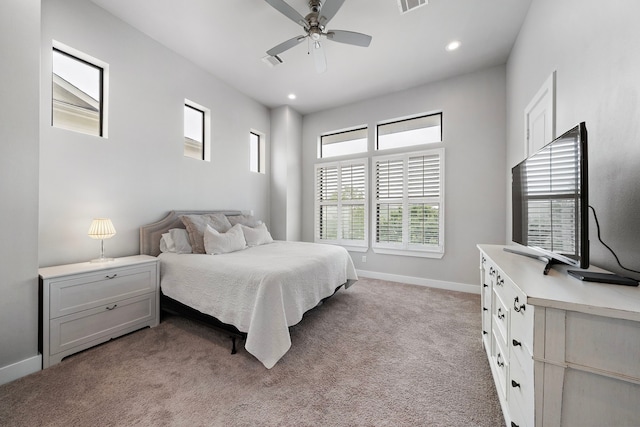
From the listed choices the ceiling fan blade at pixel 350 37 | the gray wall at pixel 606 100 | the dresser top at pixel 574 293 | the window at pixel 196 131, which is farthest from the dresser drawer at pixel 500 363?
the window at pixel 196 131

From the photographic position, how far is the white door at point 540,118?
1.95m

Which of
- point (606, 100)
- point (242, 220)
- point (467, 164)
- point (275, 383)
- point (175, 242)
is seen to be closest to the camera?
point (606, 100)

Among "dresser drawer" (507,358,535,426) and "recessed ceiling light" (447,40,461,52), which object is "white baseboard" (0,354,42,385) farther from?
"recessed ceiling light" (447,40,461,52)

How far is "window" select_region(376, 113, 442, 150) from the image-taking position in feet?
12.9

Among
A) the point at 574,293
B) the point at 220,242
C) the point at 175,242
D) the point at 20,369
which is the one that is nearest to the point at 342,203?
the point at 220,242

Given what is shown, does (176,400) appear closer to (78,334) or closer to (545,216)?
(78,334)

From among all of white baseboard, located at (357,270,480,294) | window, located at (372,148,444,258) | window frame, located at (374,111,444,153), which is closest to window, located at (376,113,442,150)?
window frame, located at (374,111,444,153)

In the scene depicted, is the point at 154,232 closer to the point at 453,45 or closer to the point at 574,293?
the point at 574,293

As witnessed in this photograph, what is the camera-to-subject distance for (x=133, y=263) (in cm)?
235

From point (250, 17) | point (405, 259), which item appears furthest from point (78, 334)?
point (405, 259)

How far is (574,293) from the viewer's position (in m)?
0.88

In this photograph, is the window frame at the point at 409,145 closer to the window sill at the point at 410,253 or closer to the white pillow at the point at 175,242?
the window sill at the point at 410,253

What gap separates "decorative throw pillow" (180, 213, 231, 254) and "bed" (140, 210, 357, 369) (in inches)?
3.4

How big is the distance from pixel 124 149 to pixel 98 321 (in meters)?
1.81
